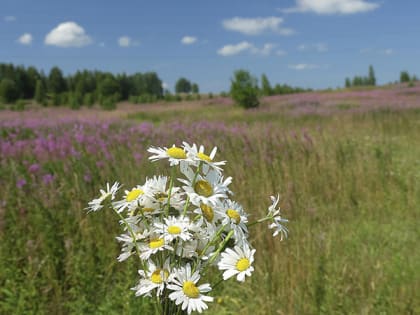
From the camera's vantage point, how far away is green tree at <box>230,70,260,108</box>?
20.0 metres

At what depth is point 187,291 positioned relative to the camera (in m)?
0.76

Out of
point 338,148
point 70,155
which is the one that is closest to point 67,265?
point 70,155

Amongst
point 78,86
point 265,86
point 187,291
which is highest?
point 78,86

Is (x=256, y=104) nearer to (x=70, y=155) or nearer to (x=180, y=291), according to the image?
(x=70, y=155)

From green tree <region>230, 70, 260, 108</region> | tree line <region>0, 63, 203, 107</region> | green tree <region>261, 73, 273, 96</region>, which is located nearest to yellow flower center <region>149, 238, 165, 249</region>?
green tree <region>230, 70, 260, 108</region>

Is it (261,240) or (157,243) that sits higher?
(157,243)

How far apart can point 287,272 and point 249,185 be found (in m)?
1.59

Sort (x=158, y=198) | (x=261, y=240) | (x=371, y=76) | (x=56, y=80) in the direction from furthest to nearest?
(x=371, y=76), (x=56, y=80), (x=261, y=240), (x=158, y=198)

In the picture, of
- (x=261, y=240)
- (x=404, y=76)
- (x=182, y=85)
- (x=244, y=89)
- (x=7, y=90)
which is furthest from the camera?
(x=182, y=85)

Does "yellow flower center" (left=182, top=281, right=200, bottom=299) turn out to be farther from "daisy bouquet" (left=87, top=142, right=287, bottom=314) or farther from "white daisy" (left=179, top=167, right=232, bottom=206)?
"white daisy" (left=179, top=167, right=232, bottom=206)

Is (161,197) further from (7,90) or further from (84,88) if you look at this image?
(84,88)

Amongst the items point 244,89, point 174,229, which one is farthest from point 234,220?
point 244,89

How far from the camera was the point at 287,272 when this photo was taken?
7.98 ft

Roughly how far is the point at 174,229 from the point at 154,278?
12 centimetres
